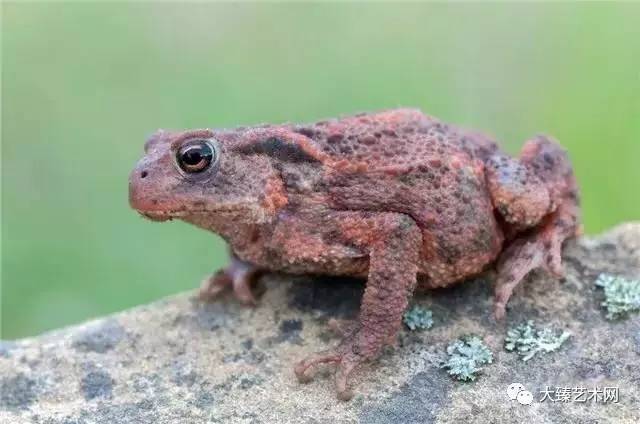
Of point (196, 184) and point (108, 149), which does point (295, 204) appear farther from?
point (108, 149)

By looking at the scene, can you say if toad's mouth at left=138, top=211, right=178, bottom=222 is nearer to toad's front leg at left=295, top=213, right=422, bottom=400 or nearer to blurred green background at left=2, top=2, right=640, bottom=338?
toad's front leg at left=295, top=213, right=422, bottom=400

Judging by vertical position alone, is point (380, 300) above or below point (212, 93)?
below

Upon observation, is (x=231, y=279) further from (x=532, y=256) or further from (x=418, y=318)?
(x=532, y=256)

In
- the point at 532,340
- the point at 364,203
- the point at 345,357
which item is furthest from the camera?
the point at 364,203

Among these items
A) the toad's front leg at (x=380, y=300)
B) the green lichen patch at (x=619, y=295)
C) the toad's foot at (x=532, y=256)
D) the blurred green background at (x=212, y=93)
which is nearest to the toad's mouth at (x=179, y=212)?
the toad's front leg at (x=380, y=300)

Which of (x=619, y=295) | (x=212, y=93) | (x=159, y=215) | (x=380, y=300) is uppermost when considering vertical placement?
(x=212, y=93)

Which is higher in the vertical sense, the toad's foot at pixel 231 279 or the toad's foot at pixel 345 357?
the toad's foot at pixel 231 279

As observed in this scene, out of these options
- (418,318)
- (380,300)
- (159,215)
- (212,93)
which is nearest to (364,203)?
(380,300)

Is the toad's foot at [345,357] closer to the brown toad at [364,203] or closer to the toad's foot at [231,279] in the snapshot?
the brown toad at [364,203]
